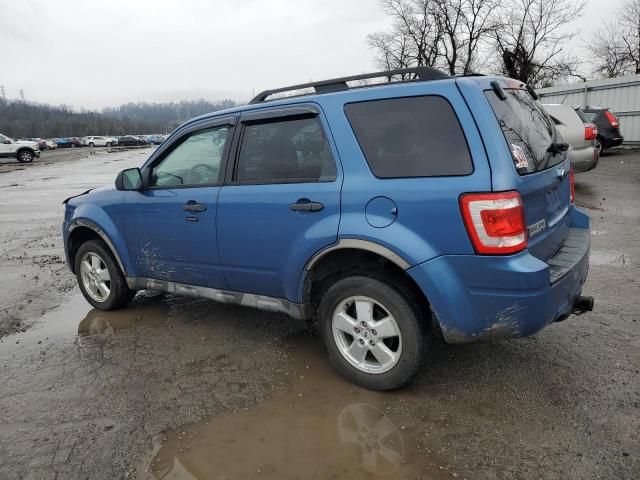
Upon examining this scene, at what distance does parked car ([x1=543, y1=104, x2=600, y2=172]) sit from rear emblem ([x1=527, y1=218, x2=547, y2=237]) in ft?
25.7

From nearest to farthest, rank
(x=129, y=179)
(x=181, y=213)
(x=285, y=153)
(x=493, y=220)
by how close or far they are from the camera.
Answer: (x=493, y=220)
(x=285, y=153)
(x=181, y=213)
(x=129, y=179)

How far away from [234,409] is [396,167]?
69.1 inches

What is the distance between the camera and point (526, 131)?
309 cm

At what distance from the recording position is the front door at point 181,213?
3867 mm

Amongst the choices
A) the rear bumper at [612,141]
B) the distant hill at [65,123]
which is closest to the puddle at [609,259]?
the rear bumper at [612,141]

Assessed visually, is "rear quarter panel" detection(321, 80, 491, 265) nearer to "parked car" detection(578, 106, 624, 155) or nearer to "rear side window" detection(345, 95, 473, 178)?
"rear side window" detection(345, 95, 473, 178)

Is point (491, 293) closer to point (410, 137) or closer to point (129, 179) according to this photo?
point (410, 137)

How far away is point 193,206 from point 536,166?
240 cm

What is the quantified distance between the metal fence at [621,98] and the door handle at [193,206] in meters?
17.9

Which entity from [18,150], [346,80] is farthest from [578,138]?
[18,150]

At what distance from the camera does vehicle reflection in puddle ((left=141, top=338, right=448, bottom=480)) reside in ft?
8.40

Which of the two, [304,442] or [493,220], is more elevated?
[493,220]

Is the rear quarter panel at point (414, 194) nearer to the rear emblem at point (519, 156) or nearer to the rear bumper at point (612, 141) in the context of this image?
the rear emblem at point (519, 156)

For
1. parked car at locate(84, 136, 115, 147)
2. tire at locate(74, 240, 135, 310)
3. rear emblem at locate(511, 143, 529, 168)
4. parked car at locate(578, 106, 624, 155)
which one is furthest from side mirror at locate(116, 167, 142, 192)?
parked car at locate(84, 136, 115, 147)
